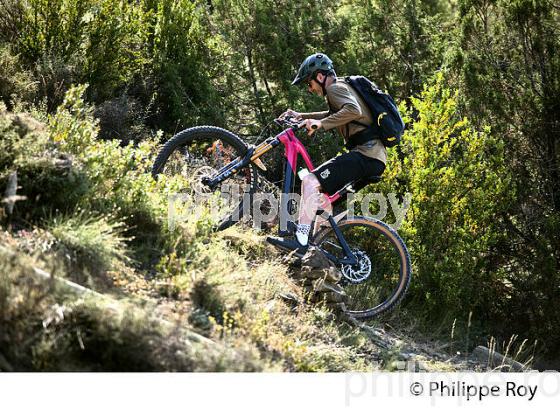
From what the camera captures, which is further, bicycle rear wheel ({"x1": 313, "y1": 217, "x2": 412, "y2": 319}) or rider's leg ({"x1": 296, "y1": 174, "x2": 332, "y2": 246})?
bicycle rear wheel ({"x1": 313, "y1": 217, "x2": 412, "y2": 319})

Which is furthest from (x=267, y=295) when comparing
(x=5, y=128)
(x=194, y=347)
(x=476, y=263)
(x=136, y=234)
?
(x=476, y=263)

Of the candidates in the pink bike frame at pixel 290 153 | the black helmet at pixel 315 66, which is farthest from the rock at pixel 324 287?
the black helmet at pixel 315 66

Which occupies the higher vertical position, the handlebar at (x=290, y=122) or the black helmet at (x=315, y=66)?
the black helmet at (x=315, y=66)

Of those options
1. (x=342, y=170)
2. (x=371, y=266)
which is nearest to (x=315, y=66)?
(x=342, y=170)

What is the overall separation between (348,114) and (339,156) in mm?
433

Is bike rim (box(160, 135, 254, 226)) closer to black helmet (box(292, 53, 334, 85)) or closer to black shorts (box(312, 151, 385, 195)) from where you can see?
black shorts (box(312, 151, 385, 195))

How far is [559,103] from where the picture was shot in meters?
9.00

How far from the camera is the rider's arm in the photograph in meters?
6.64

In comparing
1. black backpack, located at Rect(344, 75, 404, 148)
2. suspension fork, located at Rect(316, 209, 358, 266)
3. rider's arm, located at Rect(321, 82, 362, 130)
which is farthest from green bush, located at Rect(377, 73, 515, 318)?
rider's arm, located at Rect(321, 82, 362, 130)

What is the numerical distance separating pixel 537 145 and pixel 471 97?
1.01 m

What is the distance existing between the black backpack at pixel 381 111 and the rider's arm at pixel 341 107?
176mm

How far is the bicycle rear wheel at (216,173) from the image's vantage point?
7043mm

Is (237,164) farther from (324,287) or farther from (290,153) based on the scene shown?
(324,287)

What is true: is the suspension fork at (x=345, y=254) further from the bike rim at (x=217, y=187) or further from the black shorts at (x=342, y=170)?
the bike rim at (x=217, y=187)
